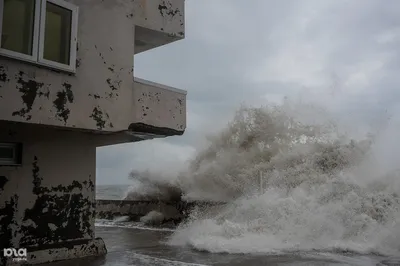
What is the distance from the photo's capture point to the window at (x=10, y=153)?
536cm

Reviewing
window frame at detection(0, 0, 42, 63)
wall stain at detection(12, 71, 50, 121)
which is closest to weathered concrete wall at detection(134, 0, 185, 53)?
window frame at detection(0, 0, 42, 63)

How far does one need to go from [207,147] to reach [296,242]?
279 inches

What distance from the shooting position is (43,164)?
573cm

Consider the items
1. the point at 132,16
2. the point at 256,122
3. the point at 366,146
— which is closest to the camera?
the point at 132,16

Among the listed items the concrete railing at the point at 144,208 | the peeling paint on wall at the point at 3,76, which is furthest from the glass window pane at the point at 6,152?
the concrete railing at the point at 144,208

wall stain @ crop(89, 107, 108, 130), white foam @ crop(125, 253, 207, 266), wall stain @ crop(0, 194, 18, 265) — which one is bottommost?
white foam @ crop(125, 253, 207, 266)

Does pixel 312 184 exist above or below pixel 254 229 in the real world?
above

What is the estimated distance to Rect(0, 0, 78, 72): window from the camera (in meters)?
4.73

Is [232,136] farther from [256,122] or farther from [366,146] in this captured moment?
[366,146]

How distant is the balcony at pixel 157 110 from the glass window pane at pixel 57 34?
3.78 ft

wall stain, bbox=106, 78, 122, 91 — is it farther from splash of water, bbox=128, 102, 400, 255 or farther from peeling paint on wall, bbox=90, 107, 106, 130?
splash of water, bbox=128, 102, 400, 255

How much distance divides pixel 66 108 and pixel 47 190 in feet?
4.60

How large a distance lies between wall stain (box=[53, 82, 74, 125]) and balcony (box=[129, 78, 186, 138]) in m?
1.00

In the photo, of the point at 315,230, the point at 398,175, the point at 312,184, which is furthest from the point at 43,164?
the point at 398,175
